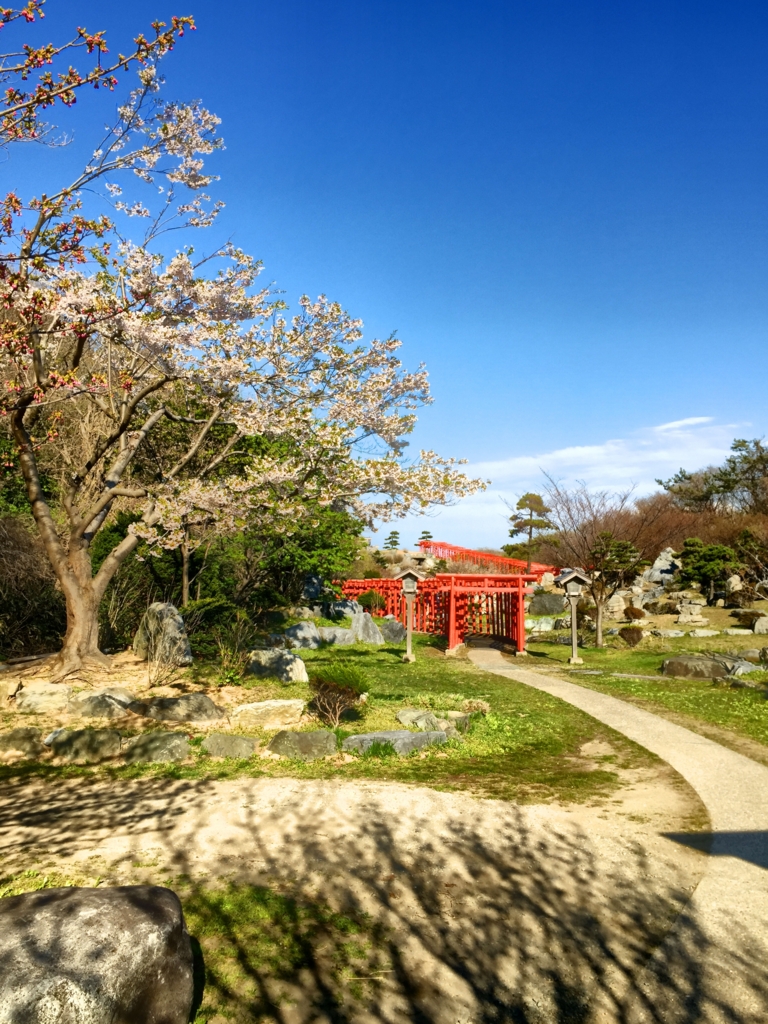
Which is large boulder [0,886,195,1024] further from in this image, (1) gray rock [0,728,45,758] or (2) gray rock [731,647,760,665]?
(2) gray rock [731,647,760,665]

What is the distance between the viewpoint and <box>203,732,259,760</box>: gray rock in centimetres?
938

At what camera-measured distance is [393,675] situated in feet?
53.4

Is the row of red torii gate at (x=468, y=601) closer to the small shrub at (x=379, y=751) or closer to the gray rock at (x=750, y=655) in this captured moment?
the gray rock at (x=750, y=655)

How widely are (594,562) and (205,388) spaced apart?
46.6 ft

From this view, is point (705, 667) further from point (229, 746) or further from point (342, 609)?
point (229, 746)

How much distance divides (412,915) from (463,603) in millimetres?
Result: 18262

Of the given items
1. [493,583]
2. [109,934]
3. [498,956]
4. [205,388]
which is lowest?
[498,956]

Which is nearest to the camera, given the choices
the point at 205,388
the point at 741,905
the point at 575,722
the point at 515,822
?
the point at 741,905

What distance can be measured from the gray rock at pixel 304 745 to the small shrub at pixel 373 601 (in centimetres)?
1907

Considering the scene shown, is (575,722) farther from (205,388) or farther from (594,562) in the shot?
(594,562)

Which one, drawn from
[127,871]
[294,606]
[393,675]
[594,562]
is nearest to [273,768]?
[127,871]

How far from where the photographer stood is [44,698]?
11148mm

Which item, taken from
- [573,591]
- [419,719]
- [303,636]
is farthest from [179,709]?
[573,591]

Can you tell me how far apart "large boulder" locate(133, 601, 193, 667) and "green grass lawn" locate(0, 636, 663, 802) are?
53 centimetres
